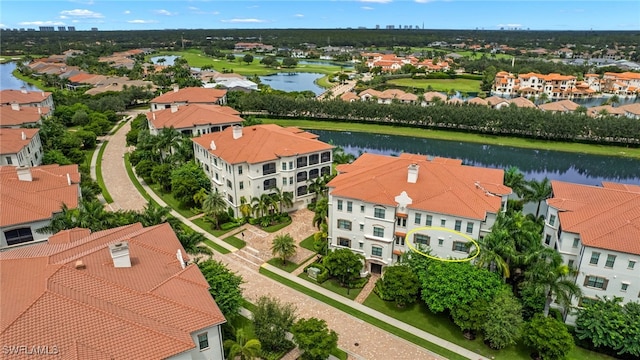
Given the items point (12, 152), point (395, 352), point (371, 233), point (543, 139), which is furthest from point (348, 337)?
point (543, 139)

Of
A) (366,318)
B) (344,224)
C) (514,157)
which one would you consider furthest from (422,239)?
(514,157)

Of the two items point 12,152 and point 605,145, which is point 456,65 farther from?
point 12,152

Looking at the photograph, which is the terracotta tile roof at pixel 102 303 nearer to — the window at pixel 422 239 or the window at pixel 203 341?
the window at pixel 203 341

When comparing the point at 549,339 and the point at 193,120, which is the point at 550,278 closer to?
the point at 549,339

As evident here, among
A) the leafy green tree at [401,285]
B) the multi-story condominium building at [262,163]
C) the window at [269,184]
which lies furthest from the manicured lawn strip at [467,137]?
the leafy green tree at [401,285]

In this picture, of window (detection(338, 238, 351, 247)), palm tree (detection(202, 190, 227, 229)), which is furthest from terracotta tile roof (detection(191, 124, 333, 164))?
window (detection(338, 238, 351, 247))

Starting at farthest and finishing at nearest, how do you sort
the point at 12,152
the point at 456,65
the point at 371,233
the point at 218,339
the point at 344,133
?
the point at 456,65
the point at 344,133
the point at 12,152
the point at 371,233
the point at 218,339
